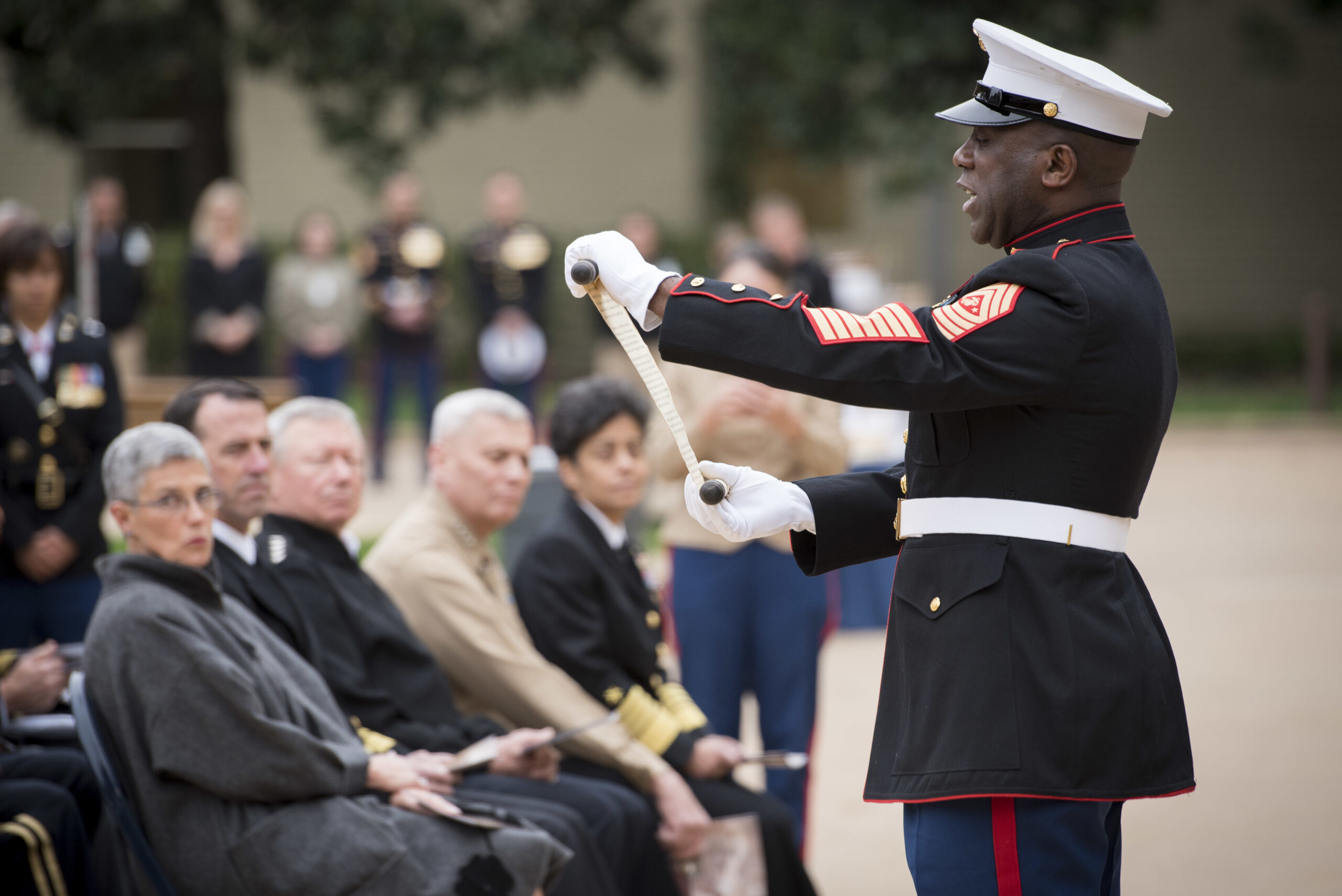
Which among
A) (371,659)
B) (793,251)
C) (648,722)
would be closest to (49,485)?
(371,659)

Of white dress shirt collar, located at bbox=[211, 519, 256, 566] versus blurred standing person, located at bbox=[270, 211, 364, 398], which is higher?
Answer: blurred standing person, located at bbox=[270, 211, 364, 398]

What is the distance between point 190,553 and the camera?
3.13 m

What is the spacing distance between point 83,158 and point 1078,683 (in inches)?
751

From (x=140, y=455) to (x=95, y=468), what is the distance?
6.37ft

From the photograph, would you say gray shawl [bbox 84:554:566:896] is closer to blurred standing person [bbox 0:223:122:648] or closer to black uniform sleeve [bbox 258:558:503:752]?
black uniform sleeve [bbox 258:558:503:752]

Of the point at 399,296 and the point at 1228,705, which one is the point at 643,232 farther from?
the point at 1228,705

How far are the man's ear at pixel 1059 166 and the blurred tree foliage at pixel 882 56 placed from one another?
11273 mm

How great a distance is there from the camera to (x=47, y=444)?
4.89 meters

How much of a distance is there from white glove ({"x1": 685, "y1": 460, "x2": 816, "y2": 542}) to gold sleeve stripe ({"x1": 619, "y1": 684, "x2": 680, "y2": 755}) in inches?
65.2

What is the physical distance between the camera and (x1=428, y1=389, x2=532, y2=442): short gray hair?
4086mm

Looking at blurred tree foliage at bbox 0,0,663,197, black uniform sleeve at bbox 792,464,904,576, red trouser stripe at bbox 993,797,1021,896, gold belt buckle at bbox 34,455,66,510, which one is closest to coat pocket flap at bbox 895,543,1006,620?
black uniform sleeve at bbox 792,464,904,576

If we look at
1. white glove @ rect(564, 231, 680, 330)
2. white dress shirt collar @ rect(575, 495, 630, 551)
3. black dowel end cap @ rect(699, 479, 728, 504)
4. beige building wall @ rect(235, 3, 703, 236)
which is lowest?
white dress shirt collar @ rect(575, 495, 630, 551)

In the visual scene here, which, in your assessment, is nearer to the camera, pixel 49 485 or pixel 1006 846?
pixel 1006 846

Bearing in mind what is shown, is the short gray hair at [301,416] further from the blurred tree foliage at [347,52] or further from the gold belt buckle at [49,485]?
the blurred tree foliage at [347,52]
